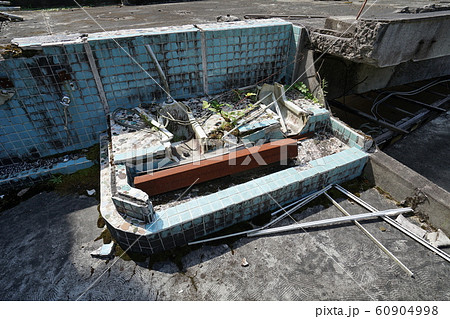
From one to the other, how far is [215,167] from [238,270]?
196cm

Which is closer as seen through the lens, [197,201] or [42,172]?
[197,201]

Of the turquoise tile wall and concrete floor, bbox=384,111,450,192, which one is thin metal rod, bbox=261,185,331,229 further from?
concrete floor, bbox=384,111,450,192

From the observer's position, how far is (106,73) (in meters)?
5.33

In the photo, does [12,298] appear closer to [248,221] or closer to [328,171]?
[248,221]

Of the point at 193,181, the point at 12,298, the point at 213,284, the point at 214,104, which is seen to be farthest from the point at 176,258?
the point at 214,104

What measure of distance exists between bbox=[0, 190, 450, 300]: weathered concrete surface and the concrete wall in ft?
6.92

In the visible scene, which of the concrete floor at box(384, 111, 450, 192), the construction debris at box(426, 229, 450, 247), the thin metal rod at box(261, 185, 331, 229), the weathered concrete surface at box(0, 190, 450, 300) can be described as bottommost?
the concrete floor at box(384, 111, 450, 192)

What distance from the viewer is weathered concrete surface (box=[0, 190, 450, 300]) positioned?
11.7 ft

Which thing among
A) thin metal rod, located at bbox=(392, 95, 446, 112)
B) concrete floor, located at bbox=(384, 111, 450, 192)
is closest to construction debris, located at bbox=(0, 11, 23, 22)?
concrete floor, located at bbox=(384, 111, 450, 192)

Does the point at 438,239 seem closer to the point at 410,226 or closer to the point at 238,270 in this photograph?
the point at 410,226

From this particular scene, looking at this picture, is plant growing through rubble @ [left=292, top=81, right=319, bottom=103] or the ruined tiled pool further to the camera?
plant growing through rubble @ [left=292, top=81, right=319, bottom=103]

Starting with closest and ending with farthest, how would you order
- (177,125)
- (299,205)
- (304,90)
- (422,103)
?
(299,205)
(177,125)
(304,90)
(422,103)

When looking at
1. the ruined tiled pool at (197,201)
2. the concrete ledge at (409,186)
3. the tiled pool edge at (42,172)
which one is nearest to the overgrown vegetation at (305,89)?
the ruined tiled pool at (197,201)

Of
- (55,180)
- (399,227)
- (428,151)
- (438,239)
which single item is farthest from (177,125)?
(428,151)
